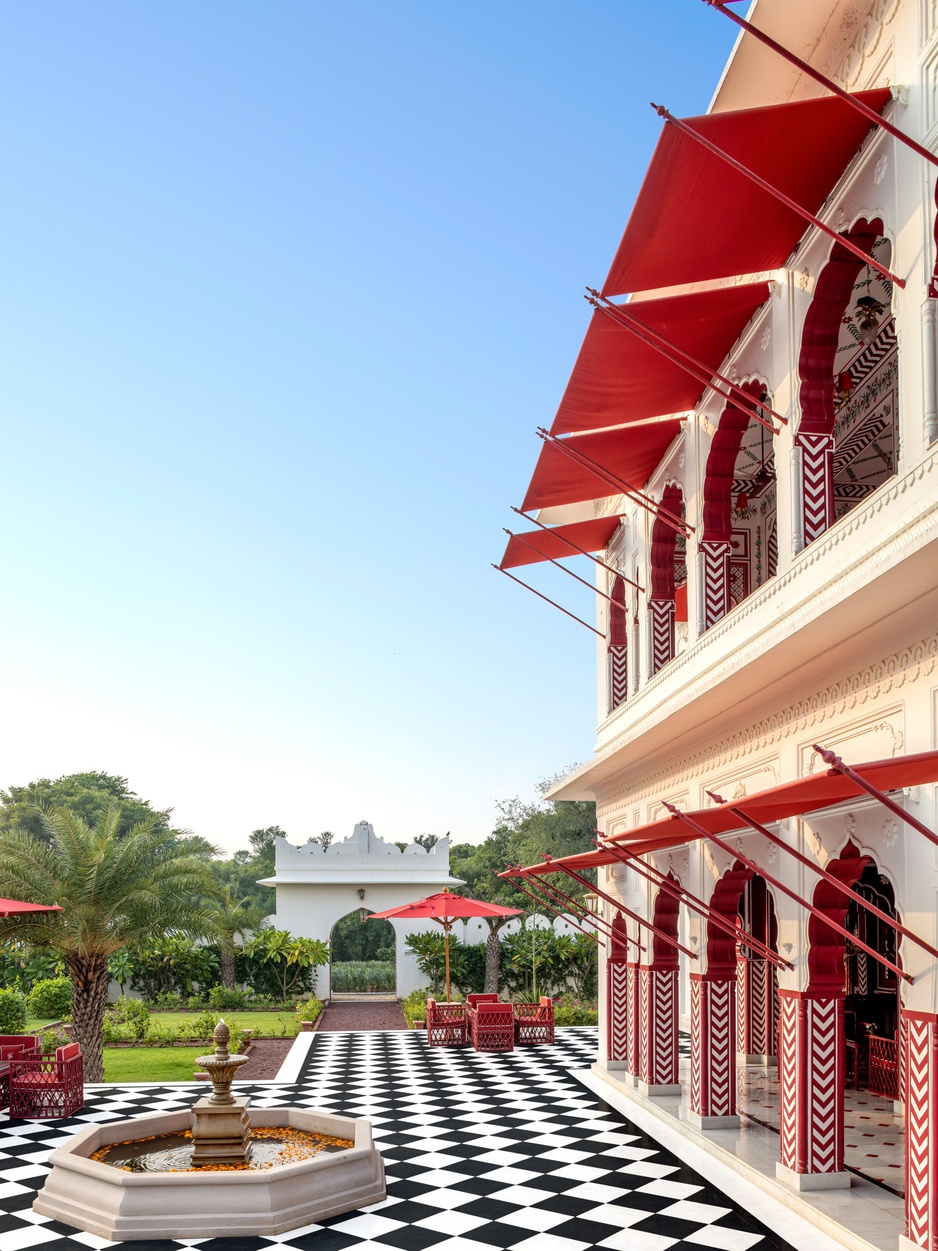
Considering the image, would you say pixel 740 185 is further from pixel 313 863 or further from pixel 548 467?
pixel 313 863

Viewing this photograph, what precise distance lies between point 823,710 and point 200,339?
16.4 meters

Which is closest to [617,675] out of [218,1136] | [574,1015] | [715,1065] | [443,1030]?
[715,1065]

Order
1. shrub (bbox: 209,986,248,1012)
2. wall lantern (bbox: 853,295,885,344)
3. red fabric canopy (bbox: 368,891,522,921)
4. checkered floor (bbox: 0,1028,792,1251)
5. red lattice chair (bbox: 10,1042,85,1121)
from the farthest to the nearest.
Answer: shrub (bbox: 209,986,248,1012) < red fabric canopy (bbox: 368,891,522,921) < red lattice chair (bbox: 10,1042,85,1121) < wall lantern (bbox: 853,295,885,344) < checkered floor (bbox: 0,1028,792,1251)

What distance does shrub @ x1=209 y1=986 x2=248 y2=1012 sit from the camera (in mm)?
22562

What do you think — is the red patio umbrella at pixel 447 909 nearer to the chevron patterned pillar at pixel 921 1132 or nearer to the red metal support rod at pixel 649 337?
the red metal support rod at pixel 649 337

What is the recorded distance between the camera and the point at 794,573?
778cm

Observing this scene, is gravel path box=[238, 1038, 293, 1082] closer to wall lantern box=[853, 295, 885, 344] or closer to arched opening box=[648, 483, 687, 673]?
arched opening box=[648, 483, 687, 673]

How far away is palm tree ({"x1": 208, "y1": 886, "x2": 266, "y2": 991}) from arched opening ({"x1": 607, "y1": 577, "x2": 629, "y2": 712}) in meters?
6.59

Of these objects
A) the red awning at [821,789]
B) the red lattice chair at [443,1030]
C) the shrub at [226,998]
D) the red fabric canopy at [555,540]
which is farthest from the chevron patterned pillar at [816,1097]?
the shrub at [226,998]

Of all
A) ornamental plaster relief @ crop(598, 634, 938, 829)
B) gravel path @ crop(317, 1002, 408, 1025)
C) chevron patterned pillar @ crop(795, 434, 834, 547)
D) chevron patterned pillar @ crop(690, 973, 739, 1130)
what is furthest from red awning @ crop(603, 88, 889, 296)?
gravel path @ crop(317, 1002, 408, 1025)

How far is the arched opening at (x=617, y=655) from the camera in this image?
49.7 feet

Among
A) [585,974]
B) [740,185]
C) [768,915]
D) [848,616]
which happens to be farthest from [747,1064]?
[740,185]

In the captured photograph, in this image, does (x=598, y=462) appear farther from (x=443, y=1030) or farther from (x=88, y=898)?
(x=443, y=1030)

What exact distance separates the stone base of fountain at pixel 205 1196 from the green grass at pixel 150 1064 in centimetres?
618
